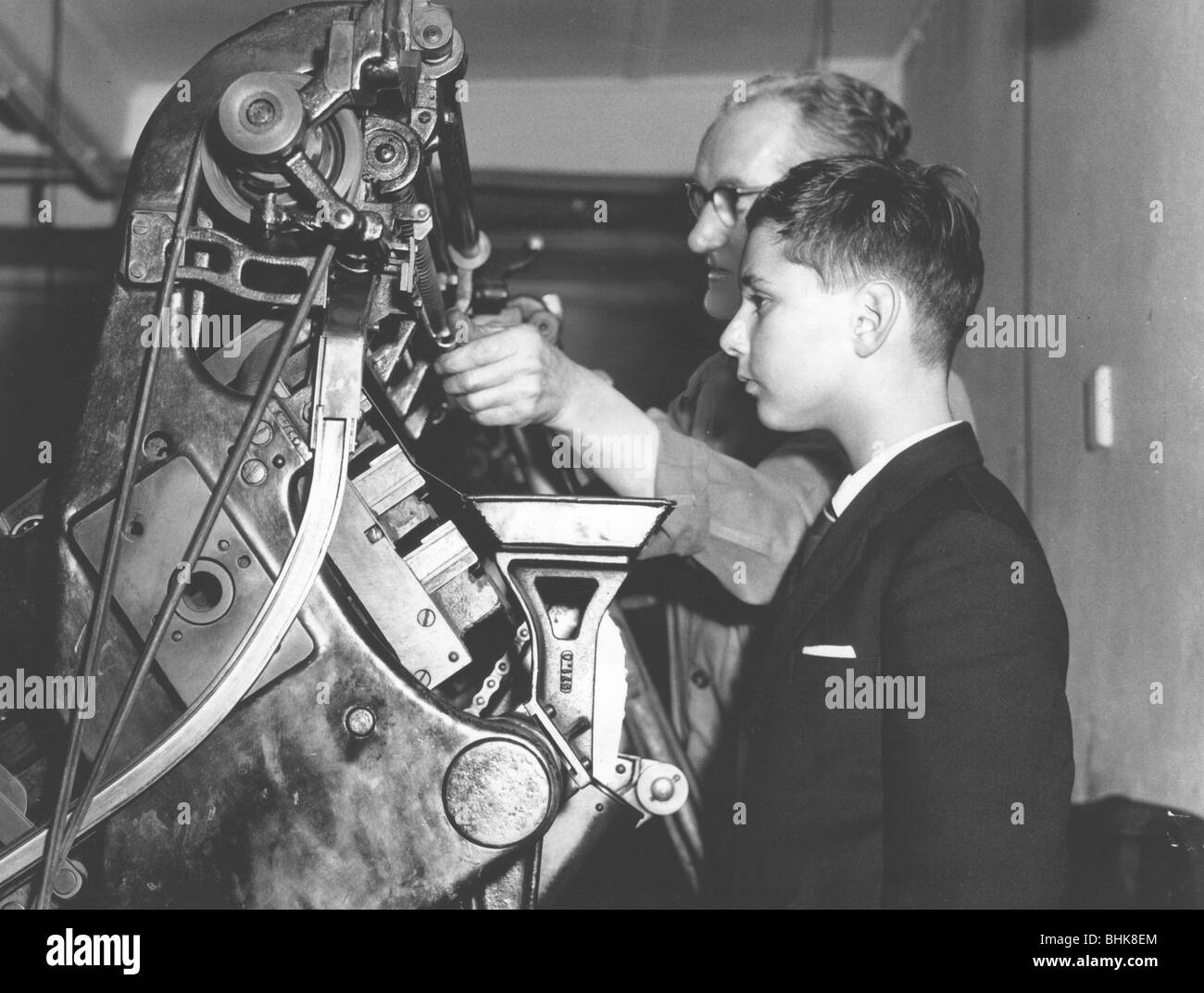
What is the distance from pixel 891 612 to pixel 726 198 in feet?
2.72

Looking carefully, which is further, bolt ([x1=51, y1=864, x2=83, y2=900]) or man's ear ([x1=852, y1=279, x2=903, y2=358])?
man's ear ([x1=852, y1=279, x2=903, y2=358])

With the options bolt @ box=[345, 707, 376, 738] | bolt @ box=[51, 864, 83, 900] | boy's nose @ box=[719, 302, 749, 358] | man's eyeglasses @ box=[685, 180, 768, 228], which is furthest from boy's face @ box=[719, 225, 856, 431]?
bolt @ box=[51, 864, 83, 900]

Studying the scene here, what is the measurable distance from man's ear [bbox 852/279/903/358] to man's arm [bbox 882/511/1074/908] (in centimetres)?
26

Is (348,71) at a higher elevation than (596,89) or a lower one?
lower

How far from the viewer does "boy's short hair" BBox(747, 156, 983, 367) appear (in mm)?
1202

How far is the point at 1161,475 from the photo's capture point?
150cm

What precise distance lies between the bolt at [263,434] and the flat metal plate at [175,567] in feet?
0.20

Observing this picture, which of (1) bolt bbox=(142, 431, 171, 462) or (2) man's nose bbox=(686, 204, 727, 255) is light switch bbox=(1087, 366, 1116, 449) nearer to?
(2) man's nose bbox=(686, 204, 727, 255)

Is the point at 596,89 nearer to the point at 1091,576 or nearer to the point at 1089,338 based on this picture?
the point at 1089,338

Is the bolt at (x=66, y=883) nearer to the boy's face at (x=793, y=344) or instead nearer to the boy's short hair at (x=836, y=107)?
the boy's face at (x=793, y=344)

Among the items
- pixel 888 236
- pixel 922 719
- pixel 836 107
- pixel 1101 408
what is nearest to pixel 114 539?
pixel 922 719

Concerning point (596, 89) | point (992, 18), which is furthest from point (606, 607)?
point (596, 89)

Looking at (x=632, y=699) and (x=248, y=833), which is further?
(x=632, y=699)
